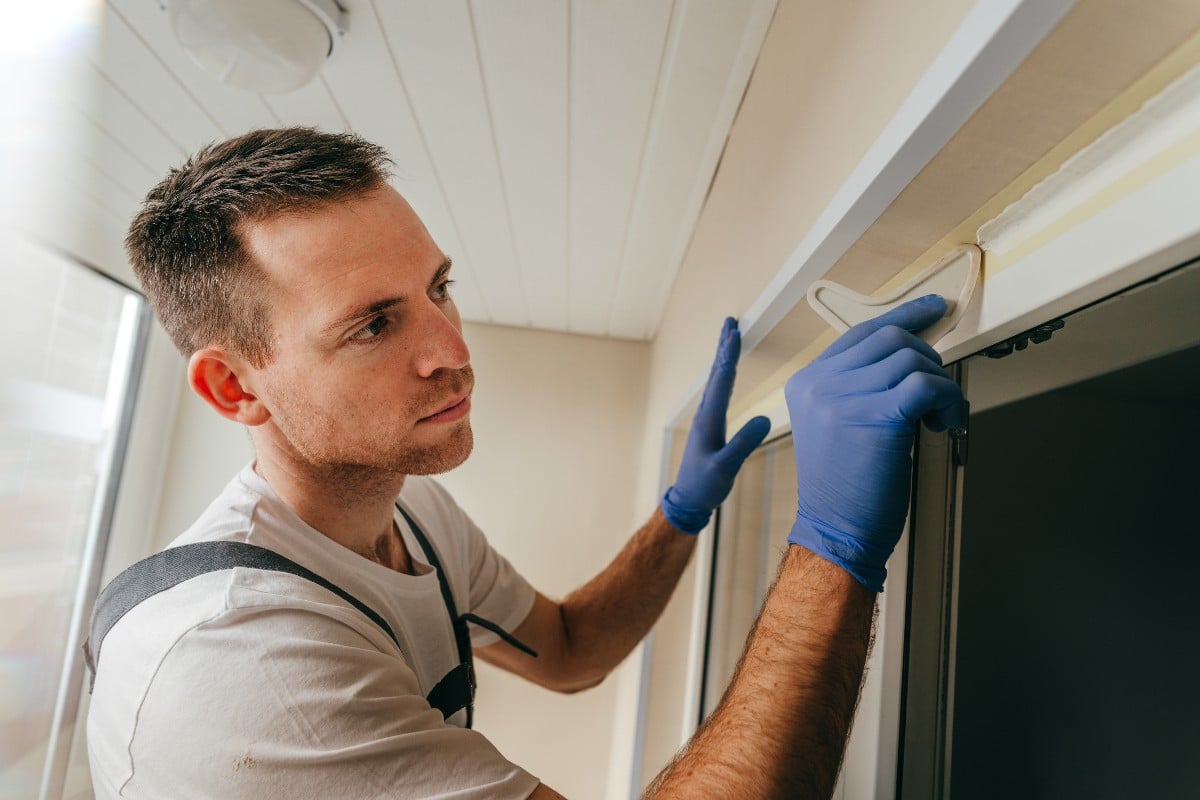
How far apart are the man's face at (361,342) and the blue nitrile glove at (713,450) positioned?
1.25 ft

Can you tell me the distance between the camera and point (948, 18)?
18.2 inches

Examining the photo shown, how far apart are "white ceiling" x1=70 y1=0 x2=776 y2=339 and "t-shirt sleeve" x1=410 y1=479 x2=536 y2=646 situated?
790 mm

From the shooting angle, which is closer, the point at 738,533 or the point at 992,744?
the point at 992,744

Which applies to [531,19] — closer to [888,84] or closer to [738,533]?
[888,84]

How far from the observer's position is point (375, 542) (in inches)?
40.1

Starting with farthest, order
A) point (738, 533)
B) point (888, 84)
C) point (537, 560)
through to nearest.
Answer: point (537, 560)
point (738, 533)
point (888, 84)

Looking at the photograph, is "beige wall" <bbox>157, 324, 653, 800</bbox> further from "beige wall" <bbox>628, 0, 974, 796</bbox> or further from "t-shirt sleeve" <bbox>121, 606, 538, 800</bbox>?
"t-shirt sleeve" <bbox>121, 606, 538, 800</bbox>

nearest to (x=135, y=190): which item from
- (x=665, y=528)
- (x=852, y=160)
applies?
(x=665, y=528)

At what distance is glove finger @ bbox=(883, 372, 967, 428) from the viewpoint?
1.61ft

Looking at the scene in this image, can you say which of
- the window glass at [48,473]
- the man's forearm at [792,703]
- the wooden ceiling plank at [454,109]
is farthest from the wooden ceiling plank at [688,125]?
the window glass at [48,473]

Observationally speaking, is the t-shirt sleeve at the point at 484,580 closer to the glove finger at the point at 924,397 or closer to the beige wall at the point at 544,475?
the glove finger at the point at 924,397

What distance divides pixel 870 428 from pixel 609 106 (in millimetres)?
1040

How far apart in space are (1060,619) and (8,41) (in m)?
2.06

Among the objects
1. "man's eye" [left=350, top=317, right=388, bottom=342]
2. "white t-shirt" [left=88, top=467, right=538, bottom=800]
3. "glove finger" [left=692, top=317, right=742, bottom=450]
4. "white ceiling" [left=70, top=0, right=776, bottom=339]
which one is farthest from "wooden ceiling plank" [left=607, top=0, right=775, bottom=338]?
"white t-shirt" [left=88, top=467, right=538, bottom=800]
